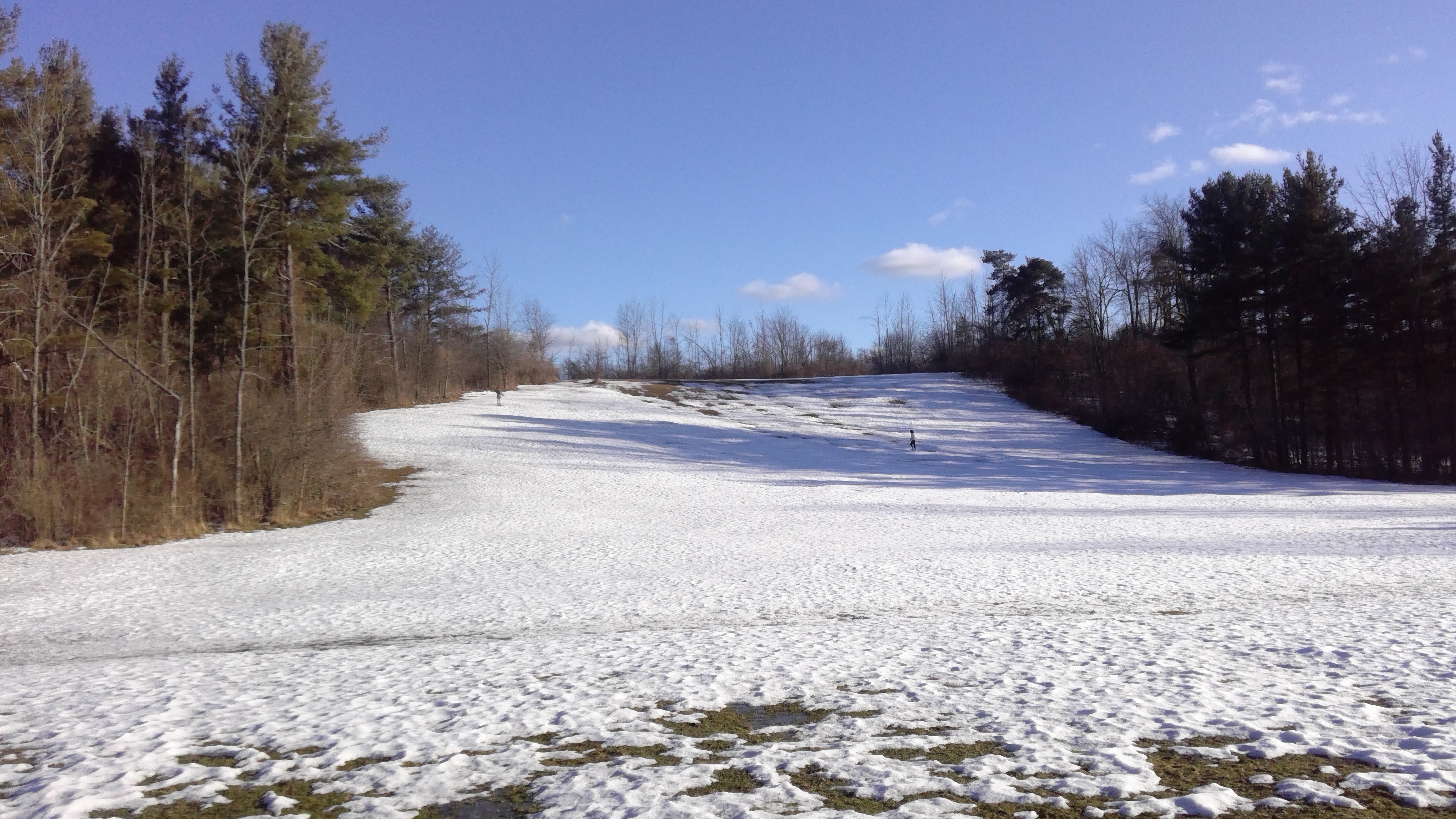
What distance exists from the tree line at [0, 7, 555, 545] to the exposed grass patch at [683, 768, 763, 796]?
1791 cm

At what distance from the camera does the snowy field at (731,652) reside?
523cm

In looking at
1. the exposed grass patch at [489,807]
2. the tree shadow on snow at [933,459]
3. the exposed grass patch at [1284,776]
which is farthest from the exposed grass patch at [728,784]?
the tree shadow on snow at [933,459]

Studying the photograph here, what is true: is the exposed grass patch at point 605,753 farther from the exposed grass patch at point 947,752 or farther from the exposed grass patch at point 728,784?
the exposed grass patch at point 947,752

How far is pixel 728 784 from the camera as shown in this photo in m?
5.05

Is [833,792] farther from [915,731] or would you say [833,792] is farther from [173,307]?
[173,307]

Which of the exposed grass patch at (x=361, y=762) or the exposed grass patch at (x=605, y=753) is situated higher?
the exposed grass patch at (x=361, y=762)

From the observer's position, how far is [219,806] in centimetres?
493

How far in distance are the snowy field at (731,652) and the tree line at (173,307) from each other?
6.78 ft

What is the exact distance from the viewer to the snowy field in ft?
17.1

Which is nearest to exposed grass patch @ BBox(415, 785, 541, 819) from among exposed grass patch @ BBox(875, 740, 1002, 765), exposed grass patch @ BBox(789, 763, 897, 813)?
exposed grass patch @ BBox(789, 763, 897, 813)

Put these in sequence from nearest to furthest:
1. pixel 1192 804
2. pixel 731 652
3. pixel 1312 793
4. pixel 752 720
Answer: pixel 1192 804, pixel 1312 793, pixel 752 720, pixel 731 652

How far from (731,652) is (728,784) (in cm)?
374

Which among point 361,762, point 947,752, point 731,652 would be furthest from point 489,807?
point 731,652

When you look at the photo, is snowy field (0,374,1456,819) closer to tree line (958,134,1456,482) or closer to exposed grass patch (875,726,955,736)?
exposed grass patch (875,726,955,736)
